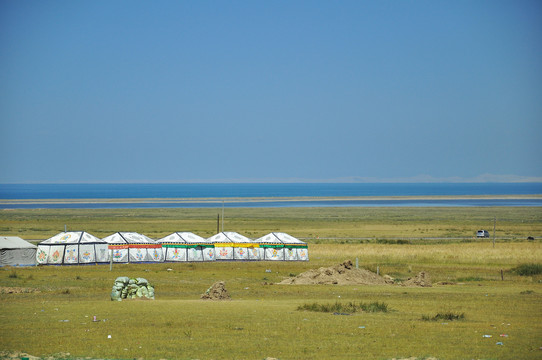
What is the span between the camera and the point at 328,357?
21797 mm

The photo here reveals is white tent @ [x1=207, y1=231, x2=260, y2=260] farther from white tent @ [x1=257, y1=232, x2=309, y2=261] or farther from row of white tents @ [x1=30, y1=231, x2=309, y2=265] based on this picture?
white tent @ [x1=257, y1=232, x2=309, y2=261]

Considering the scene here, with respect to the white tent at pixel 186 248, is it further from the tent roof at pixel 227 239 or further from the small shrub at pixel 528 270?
the small shrub at pixel 528 270

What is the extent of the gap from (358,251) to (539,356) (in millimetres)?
54610

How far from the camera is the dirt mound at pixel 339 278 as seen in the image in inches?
1924

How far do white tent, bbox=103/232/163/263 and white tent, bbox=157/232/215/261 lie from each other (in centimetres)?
92

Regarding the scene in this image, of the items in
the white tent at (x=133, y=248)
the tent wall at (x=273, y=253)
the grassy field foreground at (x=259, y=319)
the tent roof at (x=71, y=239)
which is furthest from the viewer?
A: the tent wall at (x=273, y=253)

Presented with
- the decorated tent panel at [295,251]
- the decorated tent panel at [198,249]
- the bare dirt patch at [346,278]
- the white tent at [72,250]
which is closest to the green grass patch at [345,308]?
the bare dirt patch at [346,278]

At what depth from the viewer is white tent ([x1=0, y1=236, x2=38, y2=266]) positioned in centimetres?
5896

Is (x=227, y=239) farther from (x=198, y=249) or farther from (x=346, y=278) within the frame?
(x=346, y=278)

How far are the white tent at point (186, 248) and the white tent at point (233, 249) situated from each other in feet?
3.15

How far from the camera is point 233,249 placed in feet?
228

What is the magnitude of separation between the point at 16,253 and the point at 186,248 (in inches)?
609

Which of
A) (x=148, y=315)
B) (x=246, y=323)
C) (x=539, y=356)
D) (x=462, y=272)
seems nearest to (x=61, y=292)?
(x=148, y=315)

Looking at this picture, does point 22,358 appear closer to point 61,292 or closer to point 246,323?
point 246,323
